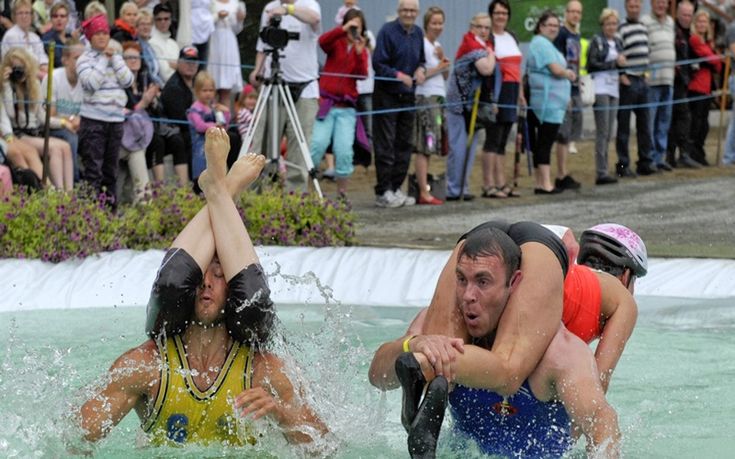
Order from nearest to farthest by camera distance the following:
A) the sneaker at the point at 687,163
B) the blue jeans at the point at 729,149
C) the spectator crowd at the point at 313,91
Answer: the spectator crowd at the point at 313,91, the blue jeans at the point at 729,149, the sneaker at the point at 687,163

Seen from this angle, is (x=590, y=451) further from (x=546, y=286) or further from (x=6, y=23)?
(x=6, y=23)

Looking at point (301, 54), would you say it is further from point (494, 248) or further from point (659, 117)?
point (494, 248)

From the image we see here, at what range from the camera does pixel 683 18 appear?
15086 millimetres

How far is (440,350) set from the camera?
4.24m

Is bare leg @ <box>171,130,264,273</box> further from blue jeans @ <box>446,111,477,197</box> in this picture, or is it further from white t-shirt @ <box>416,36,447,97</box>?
blue jeans @ <box>446,111,477,197</box>

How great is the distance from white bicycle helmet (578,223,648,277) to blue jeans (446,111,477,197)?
695 cm

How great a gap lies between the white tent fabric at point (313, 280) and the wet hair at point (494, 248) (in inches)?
157

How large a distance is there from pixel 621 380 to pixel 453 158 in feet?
18.3

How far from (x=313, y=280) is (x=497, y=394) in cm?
384

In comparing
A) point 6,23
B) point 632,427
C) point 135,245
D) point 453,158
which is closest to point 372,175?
point 453,158

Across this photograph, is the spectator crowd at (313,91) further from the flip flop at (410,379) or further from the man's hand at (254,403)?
the flip flop at (410,379)

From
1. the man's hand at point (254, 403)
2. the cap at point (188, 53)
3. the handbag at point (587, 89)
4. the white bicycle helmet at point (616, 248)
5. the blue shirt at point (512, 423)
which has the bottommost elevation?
the blue shirt at point (512, 423)

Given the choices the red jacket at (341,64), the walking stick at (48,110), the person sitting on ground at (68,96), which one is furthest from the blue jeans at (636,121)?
the walking stick at (48,110)

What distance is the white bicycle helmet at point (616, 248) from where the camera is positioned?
5.67 m
